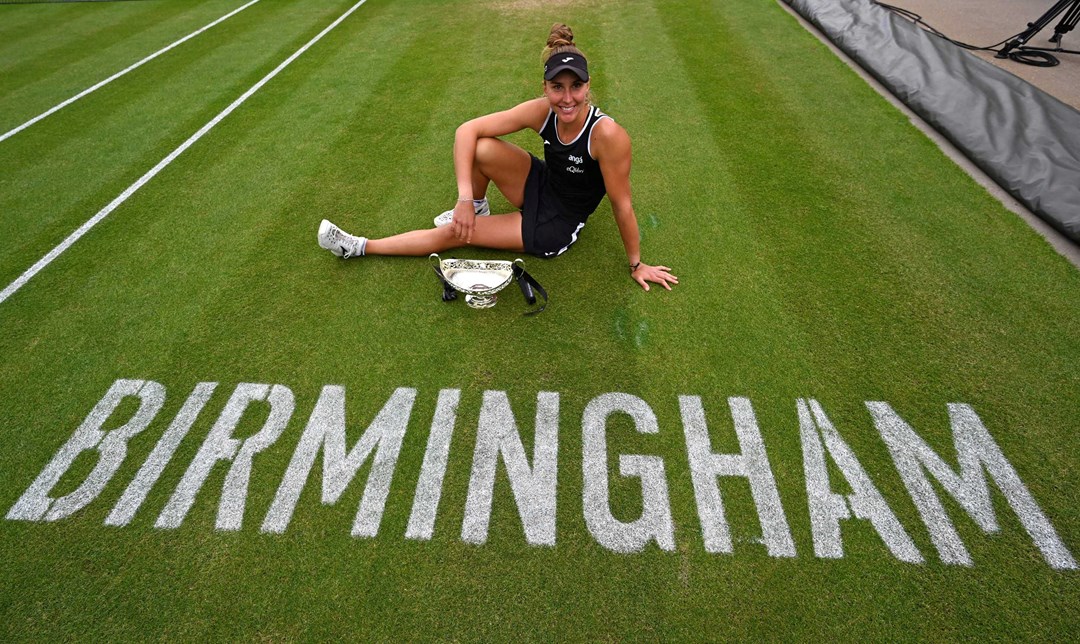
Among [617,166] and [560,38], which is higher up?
[560,38]

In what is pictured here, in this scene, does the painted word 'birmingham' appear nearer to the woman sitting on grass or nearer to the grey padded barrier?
the woman sitting on grass

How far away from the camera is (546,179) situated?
4734 millimetres

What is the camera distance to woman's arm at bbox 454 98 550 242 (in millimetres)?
4258

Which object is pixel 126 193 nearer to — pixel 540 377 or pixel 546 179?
pixel 546 179

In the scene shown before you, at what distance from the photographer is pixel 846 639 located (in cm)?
271

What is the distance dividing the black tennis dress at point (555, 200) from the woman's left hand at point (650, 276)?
0.63m

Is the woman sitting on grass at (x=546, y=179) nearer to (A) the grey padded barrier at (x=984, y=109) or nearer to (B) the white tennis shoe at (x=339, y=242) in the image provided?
(B) the white tennis shoe at (x=339, y=242)

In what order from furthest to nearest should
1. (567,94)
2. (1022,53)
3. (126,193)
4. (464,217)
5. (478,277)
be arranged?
(1022,53) → (126,193) → (478,277) → (464,217) → (567,94)

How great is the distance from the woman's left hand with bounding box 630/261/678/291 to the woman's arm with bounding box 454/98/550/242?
4.56ft

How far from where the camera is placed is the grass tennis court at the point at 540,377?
290 cm

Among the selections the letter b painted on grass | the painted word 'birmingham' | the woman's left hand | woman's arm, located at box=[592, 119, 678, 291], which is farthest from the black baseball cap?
A: the letter b painted on grass

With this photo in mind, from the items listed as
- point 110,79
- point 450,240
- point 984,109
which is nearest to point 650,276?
point 450,240

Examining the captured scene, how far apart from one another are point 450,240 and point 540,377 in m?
1.65

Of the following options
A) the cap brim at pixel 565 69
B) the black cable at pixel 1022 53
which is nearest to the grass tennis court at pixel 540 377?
the cap brim at pixel 565 69
